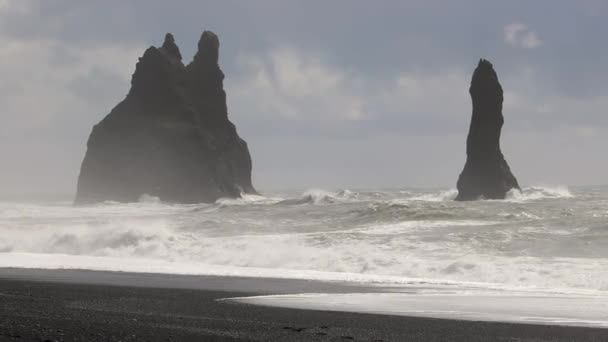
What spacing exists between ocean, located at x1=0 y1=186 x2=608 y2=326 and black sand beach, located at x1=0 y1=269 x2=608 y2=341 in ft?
2.94

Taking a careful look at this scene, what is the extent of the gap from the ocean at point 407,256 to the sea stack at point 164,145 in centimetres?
5842

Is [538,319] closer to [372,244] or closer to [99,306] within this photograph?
[99,306]

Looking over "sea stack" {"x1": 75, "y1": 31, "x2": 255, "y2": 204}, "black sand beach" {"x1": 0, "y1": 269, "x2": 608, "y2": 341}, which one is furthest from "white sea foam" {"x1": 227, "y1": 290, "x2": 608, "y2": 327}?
"sea stack" {"x1": 75, "y1": 31, "x2": 255, "y2": 204}

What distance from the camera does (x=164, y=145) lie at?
298 ft

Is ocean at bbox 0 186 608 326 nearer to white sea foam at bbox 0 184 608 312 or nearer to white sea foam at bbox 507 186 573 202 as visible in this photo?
white sea foam at bbox 0 184 608 312

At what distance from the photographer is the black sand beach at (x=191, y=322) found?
8289 mm

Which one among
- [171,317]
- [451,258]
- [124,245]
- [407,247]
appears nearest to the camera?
[171,317]

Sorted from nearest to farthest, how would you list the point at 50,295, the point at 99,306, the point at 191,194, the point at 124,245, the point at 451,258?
the point at 99,306, the point at 50,295, the point at 451,258, the point at 124,245, the point at 191,194

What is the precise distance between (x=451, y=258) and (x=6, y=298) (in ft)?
37.1

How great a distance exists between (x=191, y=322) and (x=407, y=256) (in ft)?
33.8

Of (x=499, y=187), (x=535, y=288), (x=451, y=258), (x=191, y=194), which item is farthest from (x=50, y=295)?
(x=191, y=194)

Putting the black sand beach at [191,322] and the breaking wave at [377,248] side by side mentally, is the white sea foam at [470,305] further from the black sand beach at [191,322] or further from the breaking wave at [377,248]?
the breaking wave at [377,248]

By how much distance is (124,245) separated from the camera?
22.8 m

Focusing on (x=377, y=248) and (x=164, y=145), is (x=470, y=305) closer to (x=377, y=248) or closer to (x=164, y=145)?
(x=377, y=248)
